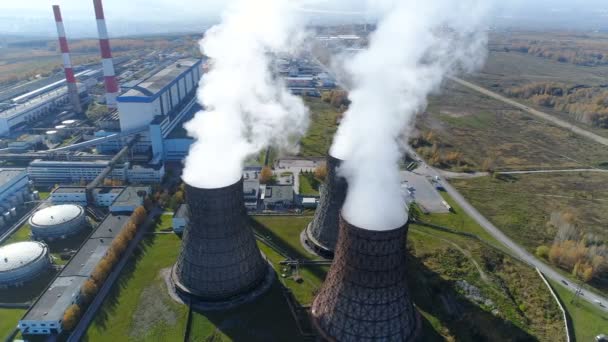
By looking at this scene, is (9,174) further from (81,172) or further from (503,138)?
(503,138)

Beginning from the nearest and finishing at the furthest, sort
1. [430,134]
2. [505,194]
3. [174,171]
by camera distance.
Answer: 1. [505,194]
2. [174,171]
3. [430,134]

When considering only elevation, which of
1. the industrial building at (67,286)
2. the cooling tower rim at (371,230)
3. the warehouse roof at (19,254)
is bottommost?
the industrial building at (67,286)

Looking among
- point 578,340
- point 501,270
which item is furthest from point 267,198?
point 578,340

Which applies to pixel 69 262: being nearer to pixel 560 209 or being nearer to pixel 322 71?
pixel 560 209

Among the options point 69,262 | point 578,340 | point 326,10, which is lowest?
point 578,340

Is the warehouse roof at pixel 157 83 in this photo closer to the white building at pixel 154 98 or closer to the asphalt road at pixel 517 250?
the white building at pixel 154 98

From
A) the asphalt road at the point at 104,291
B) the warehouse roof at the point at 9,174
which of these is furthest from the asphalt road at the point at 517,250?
the warehouse roof at the point at 9,174
